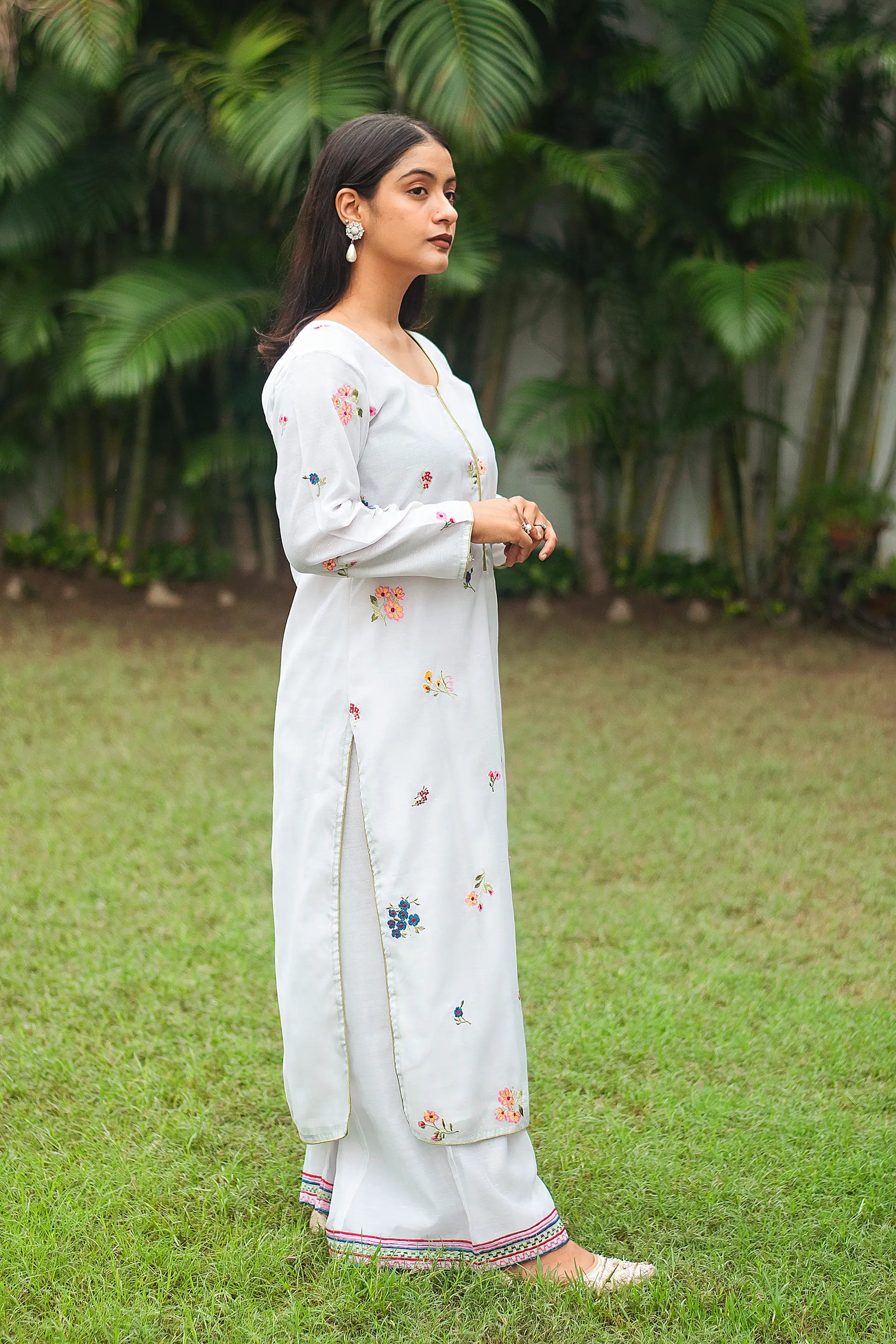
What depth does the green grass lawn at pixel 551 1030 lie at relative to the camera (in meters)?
1.88

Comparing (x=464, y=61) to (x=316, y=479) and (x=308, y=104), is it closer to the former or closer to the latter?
(x=308, y=104)

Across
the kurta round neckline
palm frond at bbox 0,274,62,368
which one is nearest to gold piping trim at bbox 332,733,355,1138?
the kurta round neckline

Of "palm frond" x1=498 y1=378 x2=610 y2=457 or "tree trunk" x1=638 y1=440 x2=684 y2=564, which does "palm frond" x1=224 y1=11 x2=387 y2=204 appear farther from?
"tree trunk" x1=638 y1=440 x2=684 y2=564

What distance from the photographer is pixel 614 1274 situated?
1896 millimetres

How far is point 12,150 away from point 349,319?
525 cm

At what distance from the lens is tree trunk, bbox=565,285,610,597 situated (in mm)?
7121

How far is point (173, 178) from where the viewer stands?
22.5 ft

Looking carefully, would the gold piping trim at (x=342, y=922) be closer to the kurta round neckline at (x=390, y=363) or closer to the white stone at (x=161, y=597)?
the kurta round neckline at (x=390, y=363)

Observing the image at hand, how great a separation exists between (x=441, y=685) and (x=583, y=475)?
5.58m

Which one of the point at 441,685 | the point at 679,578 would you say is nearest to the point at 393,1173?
the point at 441,685

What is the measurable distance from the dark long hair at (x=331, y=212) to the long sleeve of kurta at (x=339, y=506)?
0.16 m

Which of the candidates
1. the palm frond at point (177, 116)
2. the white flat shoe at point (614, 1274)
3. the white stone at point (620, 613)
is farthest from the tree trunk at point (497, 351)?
the white flat shoe at point (614, 1274)

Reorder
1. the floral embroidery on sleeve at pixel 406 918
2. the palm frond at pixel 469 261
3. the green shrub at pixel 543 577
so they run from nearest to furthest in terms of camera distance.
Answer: the floral embroidery on sleeve at pixel 406 918 → the palm frond at pixel 469 261 → the green shrub at pixel 543 577

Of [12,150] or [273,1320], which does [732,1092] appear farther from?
[12,150]
